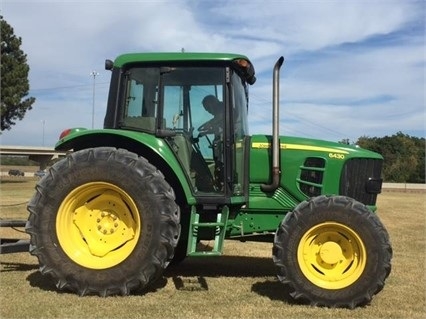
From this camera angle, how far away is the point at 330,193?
5621mm

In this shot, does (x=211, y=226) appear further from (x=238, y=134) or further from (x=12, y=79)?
(x=12, y=79)

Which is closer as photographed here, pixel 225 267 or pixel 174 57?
pixel 174 57

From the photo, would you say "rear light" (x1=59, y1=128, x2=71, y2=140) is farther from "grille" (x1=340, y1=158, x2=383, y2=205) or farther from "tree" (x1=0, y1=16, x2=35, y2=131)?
"tree" (x1=0, y1=16, x2=35, y2=131)

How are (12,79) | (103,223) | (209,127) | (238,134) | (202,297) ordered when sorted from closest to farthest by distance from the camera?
(202,297) → (103,223) → (209,127) → (238,134) → (12,79)

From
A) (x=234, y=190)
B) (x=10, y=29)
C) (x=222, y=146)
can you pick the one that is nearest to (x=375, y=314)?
(x=234, y=190)

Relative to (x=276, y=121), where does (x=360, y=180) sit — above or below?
below

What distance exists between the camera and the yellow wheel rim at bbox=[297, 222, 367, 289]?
4.82 m

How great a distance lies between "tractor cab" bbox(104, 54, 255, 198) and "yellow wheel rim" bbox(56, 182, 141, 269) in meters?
0.74

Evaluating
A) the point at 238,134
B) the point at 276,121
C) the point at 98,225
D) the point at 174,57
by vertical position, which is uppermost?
the point at 174,57

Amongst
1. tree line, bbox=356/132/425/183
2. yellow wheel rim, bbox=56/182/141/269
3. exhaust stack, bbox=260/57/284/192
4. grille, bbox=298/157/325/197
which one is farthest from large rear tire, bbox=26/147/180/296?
tree line, bbox=356/132/425/183

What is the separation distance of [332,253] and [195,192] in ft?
4.93

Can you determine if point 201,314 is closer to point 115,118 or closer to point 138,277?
point 138,277

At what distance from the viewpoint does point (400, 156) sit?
70.9 meters

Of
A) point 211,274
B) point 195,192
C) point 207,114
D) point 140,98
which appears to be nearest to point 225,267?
point 211,274
